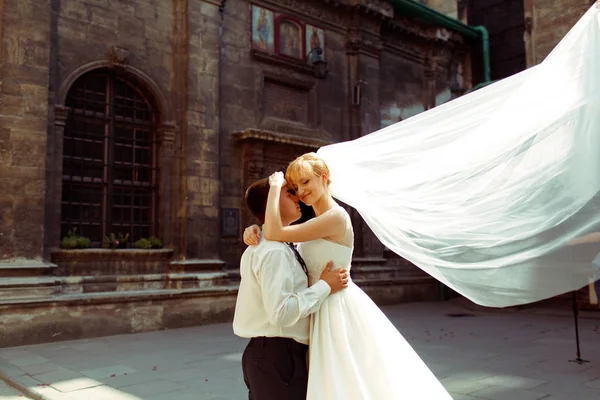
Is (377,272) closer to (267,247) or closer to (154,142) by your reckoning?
(154,142)

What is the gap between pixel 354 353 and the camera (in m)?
2.89

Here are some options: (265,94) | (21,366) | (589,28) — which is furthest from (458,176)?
(265,94)

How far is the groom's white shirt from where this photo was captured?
272cm

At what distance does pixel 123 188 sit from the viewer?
38.4 ft

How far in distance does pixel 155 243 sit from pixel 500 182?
925 centimetres

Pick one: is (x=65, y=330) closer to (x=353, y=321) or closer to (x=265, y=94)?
(x=265, y=94)

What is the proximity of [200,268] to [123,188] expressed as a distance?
2.40 meters

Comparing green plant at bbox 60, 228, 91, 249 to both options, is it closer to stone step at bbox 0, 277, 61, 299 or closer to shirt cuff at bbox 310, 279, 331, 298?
stone step at bbox 0, 277, 61, 299

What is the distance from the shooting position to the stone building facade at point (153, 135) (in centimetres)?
1002

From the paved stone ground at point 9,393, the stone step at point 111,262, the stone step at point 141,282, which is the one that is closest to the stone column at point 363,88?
the stone step at point 141,282

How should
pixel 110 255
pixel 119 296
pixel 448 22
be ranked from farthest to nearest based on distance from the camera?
pixel 448 22 < pixel 110 255 < pixel 119 296

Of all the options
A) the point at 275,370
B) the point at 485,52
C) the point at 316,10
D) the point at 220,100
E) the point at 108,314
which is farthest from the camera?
the point at 485,52

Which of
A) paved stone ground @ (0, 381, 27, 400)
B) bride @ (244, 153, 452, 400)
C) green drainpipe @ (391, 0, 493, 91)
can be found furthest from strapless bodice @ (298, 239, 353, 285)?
green drainpipe @ (391, 0, 493, 91)

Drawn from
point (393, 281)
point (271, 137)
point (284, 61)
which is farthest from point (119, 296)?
point (393, 281)
